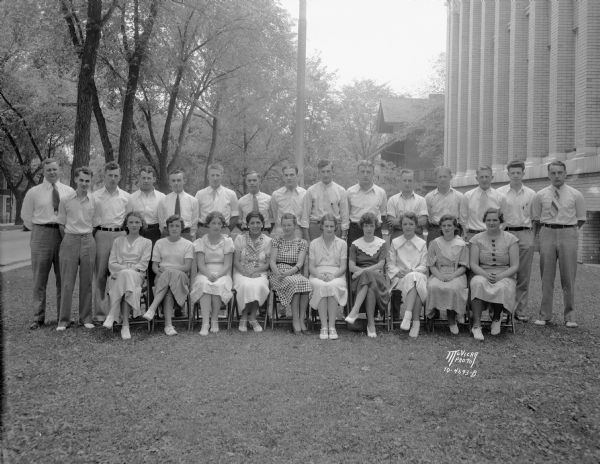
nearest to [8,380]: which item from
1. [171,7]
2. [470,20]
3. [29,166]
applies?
[171,7]

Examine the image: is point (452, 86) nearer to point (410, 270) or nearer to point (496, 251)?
point (496, 251)

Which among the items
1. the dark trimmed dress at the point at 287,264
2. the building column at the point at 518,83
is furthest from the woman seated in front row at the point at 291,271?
the building column at the point at 518,83

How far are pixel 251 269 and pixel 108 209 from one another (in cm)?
207

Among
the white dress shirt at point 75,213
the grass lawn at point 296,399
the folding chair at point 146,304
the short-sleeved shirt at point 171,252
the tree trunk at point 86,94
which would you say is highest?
the tree trunk at point 86,94

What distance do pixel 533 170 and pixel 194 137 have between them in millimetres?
17967

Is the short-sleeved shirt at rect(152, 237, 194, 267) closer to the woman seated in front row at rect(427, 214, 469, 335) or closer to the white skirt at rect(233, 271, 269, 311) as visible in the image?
the white skirt at rect(233, 271, 269, 311)

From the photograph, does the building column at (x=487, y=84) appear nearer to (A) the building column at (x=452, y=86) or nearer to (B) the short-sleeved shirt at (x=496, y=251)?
(A) the building column at (x=452, y=86)

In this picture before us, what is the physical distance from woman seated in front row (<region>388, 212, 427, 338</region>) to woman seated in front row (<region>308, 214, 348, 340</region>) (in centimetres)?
66

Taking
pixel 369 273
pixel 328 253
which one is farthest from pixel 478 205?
pixel 328 253

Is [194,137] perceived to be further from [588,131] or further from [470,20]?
[588,131]

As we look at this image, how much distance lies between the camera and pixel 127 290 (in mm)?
7102

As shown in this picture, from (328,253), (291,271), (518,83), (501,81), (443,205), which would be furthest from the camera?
(501,81)

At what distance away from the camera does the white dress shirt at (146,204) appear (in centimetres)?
796

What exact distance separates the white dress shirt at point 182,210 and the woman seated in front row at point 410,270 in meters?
2.81
